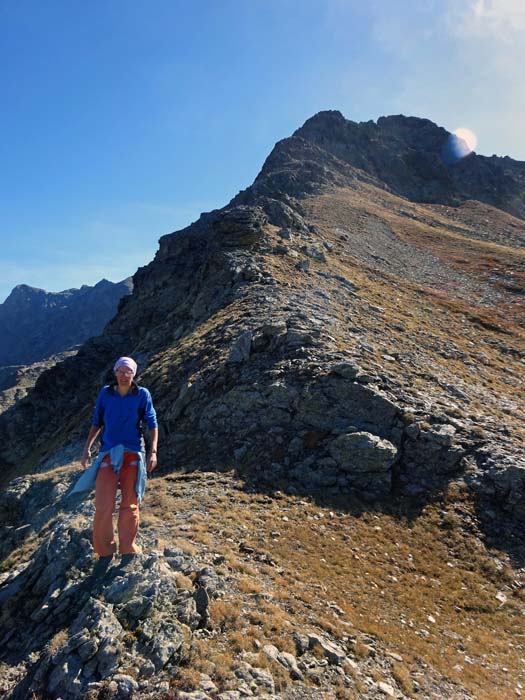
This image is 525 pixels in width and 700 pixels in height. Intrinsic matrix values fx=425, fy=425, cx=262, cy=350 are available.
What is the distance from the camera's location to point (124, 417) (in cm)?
830

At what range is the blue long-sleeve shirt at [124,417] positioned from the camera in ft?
27.0

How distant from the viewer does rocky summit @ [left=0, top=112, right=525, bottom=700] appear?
6762 mm

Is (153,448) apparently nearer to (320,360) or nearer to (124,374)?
(124,374)

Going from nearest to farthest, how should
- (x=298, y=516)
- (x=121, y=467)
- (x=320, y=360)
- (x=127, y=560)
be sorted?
(x=127, y=560) → (x=121, y=467) → (x=298, y=516) → (x=320, y=360)

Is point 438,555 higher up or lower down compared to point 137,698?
lower down

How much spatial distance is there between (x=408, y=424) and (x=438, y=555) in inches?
Answer: 186

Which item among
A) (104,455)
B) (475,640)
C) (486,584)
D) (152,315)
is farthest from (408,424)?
(152,315)

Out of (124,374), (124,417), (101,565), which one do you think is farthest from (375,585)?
(124,374)

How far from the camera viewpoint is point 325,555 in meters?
11.0

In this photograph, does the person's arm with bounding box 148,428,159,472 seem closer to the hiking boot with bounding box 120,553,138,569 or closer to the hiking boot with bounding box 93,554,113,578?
the hiking boot with bounding box 120,553,138,569

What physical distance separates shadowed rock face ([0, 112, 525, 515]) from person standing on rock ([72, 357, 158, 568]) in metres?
6.66

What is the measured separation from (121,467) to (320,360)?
11272mm

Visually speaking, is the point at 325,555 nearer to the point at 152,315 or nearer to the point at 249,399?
the point at 249,399

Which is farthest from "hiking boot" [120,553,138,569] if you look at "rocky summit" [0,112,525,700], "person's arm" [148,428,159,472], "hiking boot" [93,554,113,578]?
"person's arm" [148,428,159,472]
